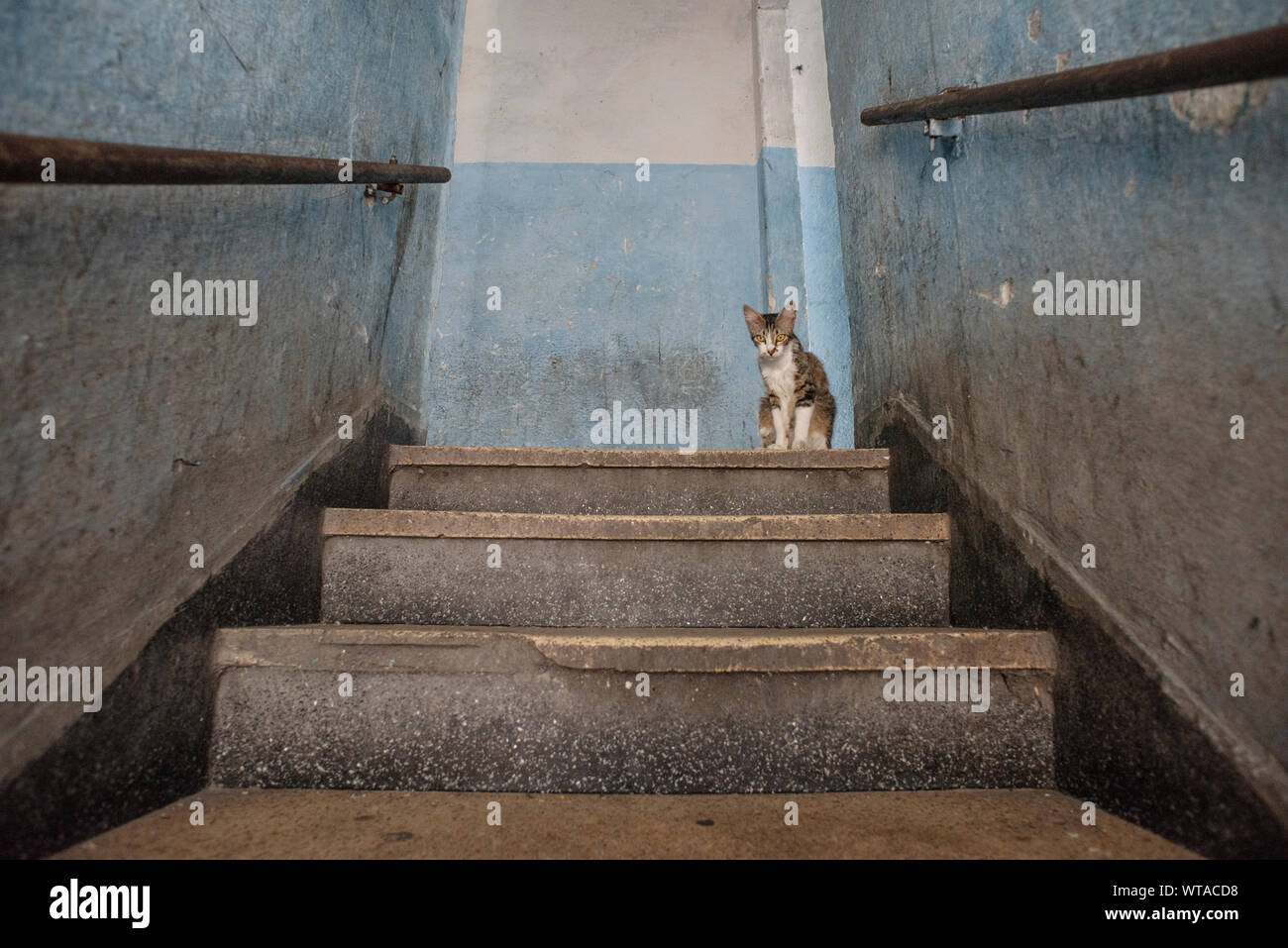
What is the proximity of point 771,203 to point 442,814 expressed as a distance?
282 cm

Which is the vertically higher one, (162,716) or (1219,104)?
(1219,104)

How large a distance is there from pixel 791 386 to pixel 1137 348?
1.41 metres

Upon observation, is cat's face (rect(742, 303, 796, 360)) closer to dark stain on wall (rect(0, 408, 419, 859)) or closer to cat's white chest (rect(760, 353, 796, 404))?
cat's white chest (rect(760, 353, 796, 404))

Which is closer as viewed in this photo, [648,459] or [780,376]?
[648,459]

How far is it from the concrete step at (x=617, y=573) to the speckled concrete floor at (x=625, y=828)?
1.22ft

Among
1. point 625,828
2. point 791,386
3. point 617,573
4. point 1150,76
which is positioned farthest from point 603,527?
point 791,386

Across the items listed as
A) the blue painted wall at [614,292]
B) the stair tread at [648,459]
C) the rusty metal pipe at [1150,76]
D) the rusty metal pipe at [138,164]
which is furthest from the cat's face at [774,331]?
the rusty metal pipe at [138,164]

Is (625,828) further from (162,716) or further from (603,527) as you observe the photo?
(162,716)

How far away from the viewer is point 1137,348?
3.08ft

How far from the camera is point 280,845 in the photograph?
2.76ft

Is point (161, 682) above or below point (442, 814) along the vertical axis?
above

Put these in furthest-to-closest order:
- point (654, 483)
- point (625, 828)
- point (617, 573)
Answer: point (654, 483) → point (617, 573) → point (625, 828)
